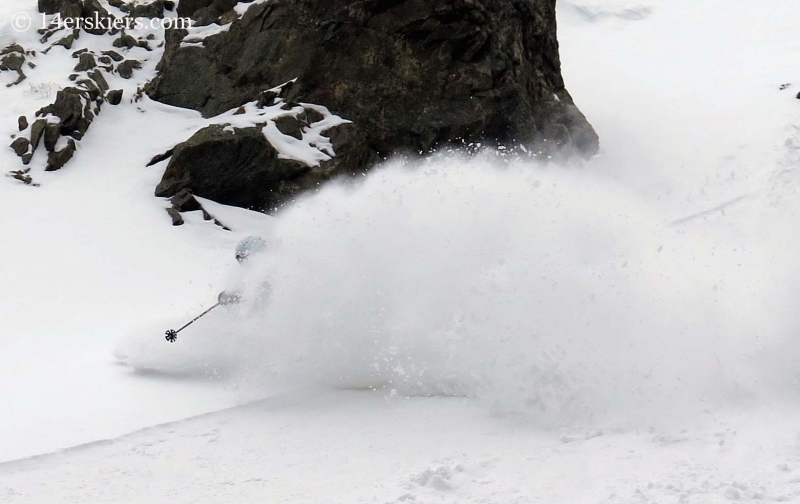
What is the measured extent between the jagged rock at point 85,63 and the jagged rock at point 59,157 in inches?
89.0

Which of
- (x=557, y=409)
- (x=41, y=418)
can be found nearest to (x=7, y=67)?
(x=41, y=418)

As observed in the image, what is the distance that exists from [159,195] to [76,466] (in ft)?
25.4


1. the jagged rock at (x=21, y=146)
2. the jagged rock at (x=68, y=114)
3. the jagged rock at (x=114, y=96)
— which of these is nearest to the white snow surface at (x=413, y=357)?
the jagged rock at (x=21, y=146)

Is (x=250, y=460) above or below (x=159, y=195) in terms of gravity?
above

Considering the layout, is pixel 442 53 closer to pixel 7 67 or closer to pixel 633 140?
pixel 633 140

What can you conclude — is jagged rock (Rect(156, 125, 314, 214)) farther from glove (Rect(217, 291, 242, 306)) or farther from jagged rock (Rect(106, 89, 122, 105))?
glove (Rect(217, 291, 242, 306))

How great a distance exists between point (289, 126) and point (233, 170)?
1.33 m

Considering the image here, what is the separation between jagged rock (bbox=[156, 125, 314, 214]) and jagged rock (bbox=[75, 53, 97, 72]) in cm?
332

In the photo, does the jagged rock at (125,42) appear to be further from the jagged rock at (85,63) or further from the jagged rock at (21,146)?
the jagged rock at (21,146)

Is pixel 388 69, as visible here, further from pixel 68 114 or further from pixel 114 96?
pixel 68 114

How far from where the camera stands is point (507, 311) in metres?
7.70

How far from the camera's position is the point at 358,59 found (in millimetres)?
14891

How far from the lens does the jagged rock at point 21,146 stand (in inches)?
529

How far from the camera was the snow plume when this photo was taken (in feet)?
23.7
